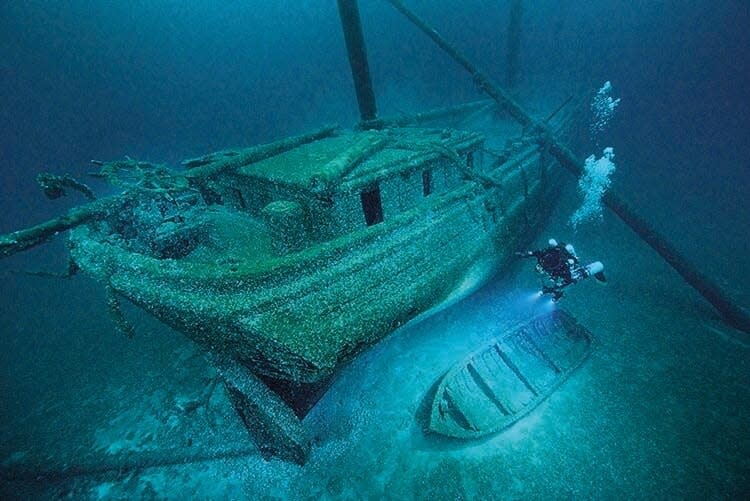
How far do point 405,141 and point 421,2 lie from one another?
3175cm

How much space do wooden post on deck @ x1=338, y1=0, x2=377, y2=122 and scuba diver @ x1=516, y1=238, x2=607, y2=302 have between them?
5.16 meters

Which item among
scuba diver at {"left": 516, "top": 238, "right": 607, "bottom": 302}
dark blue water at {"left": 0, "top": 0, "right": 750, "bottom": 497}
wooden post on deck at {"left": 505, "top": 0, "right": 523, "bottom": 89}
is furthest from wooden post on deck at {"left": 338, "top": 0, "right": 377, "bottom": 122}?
wooden post on deck at {"left": 505, "top": 0, "right": 523, "bottom": 89}

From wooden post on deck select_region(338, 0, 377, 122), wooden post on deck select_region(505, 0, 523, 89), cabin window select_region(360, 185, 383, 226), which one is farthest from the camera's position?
wooden post on deck select_region(505, 0, 523, 89)

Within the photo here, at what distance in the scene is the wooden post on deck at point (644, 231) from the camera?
5.74m

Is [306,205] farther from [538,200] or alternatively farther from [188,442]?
[538,200]

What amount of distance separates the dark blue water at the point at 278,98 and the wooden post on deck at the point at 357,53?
2021 mm

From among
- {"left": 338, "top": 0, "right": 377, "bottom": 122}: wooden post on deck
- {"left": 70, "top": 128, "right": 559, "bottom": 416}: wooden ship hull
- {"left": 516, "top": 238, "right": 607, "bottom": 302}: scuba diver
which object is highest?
{"left": 338, "top": 0, "right": 377, "bottom": 122}: wooden post on deck

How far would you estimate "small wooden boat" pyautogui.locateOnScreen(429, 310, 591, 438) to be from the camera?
4.12 m

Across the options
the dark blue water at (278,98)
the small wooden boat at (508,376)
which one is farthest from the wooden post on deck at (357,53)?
the small wooden boat at (508,376)

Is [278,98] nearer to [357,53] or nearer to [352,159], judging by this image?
[357,53]

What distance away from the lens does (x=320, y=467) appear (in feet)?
12.9

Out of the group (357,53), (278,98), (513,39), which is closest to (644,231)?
(357,53)

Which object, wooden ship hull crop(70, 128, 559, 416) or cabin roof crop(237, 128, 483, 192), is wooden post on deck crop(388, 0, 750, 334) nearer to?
wooden ship hull crop(70, 128, 559, 416)

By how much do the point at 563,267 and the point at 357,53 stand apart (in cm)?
627
